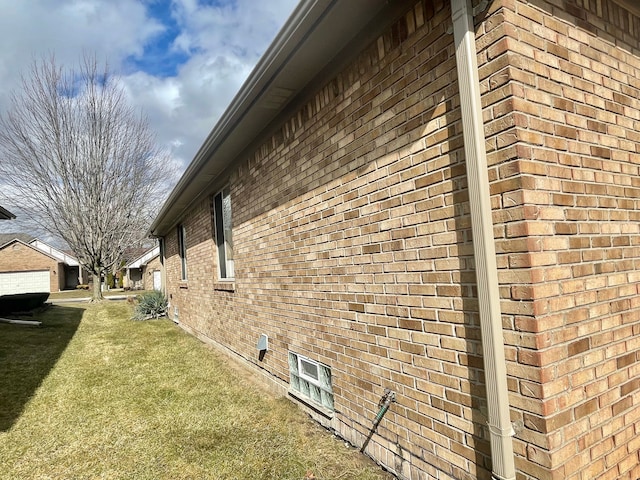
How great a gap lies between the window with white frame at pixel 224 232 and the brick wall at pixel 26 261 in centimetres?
4108

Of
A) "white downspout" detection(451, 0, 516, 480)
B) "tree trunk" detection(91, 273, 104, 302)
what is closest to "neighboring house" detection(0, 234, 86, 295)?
"tree trunk" detection(91, 273, 104, 302)

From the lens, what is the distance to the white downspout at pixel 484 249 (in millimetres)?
1980

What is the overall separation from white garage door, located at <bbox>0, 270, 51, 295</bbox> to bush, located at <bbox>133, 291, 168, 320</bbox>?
31.4m

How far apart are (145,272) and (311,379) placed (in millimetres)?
41669

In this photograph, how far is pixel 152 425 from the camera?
4238 mm

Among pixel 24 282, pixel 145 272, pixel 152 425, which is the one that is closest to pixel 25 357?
pixel 152 425

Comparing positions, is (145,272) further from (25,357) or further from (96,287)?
(25,357)

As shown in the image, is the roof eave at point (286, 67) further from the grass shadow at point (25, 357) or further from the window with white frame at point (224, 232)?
the grass shadow at point (25, 357)

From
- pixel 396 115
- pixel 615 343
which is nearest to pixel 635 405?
pixel 615 343

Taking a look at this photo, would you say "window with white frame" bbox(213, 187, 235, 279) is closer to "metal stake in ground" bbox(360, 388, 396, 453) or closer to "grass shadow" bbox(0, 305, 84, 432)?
"grass shadow" bbox(0, 305, 84, 432)

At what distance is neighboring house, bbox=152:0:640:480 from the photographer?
6.54 ft

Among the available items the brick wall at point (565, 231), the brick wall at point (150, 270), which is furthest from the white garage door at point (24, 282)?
the brick wall at point (565, 231)

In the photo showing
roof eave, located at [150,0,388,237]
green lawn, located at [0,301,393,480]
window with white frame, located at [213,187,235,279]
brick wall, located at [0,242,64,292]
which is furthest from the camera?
brick wall, located at [0,242,64,292]

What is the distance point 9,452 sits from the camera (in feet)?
12.2
